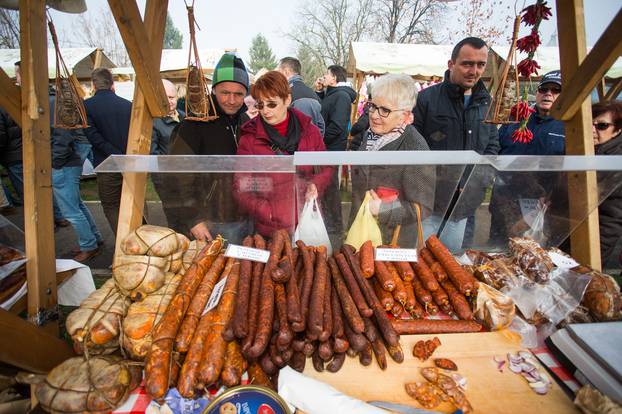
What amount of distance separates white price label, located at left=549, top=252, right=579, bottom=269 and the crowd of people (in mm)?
376

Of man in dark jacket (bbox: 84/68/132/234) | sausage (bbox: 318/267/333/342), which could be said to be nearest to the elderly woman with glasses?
sausage (bbox: 318/267/333/342)

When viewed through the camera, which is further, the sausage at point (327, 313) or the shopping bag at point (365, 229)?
the shopping bag at point (365, 229)

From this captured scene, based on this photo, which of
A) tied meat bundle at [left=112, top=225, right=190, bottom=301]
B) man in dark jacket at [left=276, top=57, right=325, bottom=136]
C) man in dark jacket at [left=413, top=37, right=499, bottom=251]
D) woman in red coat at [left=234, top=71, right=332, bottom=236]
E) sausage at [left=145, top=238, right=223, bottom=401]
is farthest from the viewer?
man in dark jacket at [left=276, top=57, right=325, bottom=136]

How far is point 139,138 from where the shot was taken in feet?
7.32

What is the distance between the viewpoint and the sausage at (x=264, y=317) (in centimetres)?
136

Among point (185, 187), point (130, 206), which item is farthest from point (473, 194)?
point (130, 206)

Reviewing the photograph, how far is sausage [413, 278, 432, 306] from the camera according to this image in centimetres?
185

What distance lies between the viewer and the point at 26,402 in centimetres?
159

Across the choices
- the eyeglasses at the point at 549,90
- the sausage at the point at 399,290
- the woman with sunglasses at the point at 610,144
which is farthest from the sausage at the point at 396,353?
the eyeglasses at the point at 549,90

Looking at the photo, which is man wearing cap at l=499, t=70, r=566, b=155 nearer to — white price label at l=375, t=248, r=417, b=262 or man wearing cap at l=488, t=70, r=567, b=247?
man wearing cap at l=488, t=70, r=567, b=247

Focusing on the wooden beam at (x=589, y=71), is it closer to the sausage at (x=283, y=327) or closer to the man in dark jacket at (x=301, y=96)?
the sausage at (x=283, y=327)

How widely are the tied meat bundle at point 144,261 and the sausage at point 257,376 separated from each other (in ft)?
2.39

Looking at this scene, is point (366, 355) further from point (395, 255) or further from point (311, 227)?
point (311, 227)

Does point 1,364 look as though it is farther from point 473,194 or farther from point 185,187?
point 473,194
